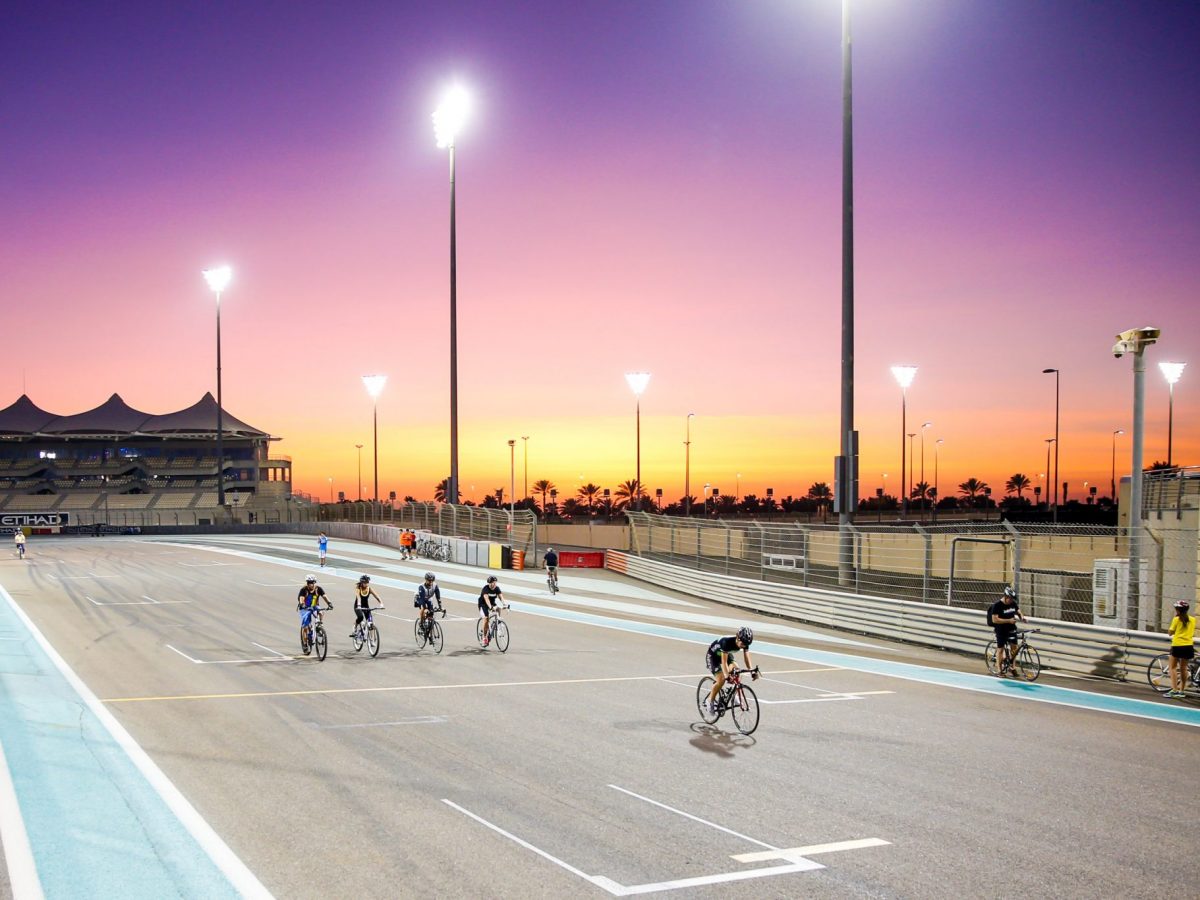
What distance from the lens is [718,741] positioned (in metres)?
12.9

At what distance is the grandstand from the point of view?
4776 inches

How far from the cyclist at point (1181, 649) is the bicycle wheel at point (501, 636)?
12.0m

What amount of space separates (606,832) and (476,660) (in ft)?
38.2

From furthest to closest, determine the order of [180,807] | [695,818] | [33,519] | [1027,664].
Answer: [33,519] < [1027,664] < [180,807] < [695,818]

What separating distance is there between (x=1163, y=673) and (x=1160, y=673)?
4.4 inches

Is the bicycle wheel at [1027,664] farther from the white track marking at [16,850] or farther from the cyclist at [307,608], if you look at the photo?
the white track marking at [16,850]

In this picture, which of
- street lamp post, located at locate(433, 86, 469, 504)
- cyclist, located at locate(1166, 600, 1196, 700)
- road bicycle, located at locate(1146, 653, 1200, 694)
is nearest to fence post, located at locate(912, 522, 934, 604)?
road bicycle, located at locate(1146, 653, 1200, 694)

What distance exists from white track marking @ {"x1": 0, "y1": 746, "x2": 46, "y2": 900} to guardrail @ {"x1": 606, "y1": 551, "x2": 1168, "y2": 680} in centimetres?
1617

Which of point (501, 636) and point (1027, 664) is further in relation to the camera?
point (501, 636)

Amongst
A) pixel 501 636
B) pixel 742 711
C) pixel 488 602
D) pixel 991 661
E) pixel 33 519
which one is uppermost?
pixel 488 602

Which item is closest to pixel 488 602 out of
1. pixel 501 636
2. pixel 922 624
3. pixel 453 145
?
pixel 501 636

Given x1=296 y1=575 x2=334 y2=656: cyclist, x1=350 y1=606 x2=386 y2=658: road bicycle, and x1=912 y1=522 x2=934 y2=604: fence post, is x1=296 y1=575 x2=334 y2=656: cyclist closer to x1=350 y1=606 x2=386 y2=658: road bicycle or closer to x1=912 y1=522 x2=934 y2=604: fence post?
x1=350 y1=606 x2=386 y2=658: road bicycle

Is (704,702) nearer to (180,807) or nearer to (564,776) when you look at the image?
(564,776)

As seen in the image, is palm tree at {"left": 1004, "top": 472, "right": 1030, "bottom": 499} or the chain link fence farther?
palm tree at {"left": 1004, "top": 472, "right": 1030, "bottom": 499}
